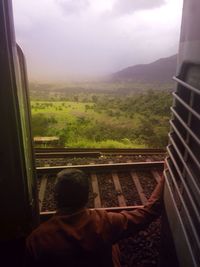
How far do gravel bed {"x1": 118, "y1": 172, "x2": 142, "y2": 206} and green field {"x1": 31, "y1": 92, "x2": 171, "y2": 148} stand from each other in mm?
3056

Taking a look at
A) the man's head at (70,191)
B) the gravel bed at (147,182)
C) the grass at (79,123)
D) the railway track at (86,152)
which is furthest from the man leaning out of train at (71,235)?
the grass at (79,123)

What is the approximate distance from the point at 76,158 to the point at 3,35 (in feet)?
15.4

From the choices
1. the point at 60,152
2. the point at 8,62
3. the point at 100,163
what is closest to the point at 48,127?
the point at 60,152

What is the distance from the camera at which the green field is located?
10.2 m

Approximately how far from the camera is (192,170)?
94.3 inches

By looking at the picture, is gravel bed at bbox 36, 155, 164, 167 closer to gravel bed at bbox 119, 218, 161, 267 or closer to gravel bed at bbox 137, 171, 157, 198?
gravel bed at bbox 137, 171, 157, 198

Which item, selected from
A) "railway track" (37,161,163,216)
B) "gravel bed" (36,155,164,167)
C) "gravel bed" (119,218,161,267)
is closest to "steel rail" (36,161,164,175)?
"railway track" (37,161,163,216)

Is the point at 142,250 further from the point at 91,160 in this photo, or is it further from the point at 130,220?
the point at 91,160

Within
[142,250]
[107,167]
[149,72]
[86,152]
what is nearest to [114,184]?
[107,167]

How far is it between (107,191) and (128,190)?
14.4 inches

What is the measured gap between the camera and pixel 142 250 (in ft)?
13.2

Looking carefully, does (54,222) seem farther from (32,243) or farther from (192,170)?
(192,170)

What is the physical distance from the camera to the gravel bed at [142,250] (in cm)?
385

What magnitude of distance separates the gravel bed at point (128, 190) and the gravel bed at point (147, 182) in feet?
0.62
